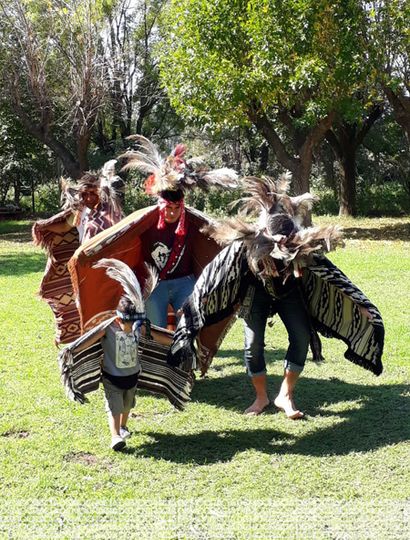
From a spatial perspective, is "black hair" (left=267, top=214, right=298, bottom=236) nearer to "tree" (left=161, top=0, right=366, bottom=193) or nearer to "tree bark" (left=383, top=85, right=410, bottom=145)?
"tree" (left=161, top=0, right=366, bottom=193)

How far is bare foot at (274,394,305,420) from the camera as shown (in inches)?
204

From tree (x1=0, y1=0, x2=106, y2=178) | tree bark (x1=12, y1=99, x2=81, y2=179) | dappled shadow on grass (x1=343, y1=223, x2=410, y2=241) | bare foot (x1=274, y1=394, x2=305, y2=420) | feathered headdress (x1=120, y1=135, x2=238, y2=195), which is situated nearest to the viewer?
bare foot (x1=274, y1=394, x2=305, y2=420)

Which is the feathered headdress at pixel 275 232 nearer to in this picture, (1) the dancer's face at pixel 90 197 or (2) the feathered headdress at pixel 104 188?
(2) the feathered headdress at pixel 104 188

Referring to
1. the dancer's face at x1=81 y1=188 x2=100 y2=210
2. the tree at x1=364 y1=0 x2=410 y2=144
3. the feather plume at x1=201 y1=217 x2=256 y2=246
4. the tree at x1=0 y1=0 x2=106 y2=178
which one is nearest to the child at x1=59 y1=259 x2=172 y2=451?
the feather plume at x1=201 y1=217 x2=256 y2=246

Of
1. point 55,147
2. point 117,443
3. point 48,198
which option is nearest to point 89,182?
point 117,443

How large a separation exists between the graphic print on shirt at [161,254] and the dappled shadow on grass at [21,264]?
8238 millimetres

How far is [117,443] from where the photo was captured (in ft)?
15.1

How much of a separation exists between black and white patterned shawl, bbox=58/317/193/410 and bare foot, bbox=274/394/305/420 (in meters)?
0.71

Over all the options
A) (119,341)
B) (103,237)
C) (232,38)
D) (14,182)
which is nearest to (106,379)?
(119,341)

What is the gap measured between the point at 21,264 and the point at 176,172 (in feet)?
33.4

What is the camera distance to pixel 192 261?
5992 millimetres

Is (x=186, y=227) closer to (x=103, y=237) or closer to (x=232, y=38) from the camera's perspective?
(x=103, y=237)

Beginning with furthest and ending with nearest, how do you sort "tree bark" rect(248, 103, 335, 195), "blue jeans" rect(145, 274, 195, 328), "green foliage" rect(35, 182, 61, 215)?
1. "green foliage" rect(35, 182, 61, 215)
2. "tree bark" rect(248, 103, 335, 195)
3. "blue jeans" rect(145, 274, 195, 328)

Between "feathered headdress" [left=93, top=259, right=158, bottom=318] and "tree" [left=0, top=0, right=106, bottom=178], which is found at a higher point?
"tree" [left=0, top=0, right=106, bottom=178]
